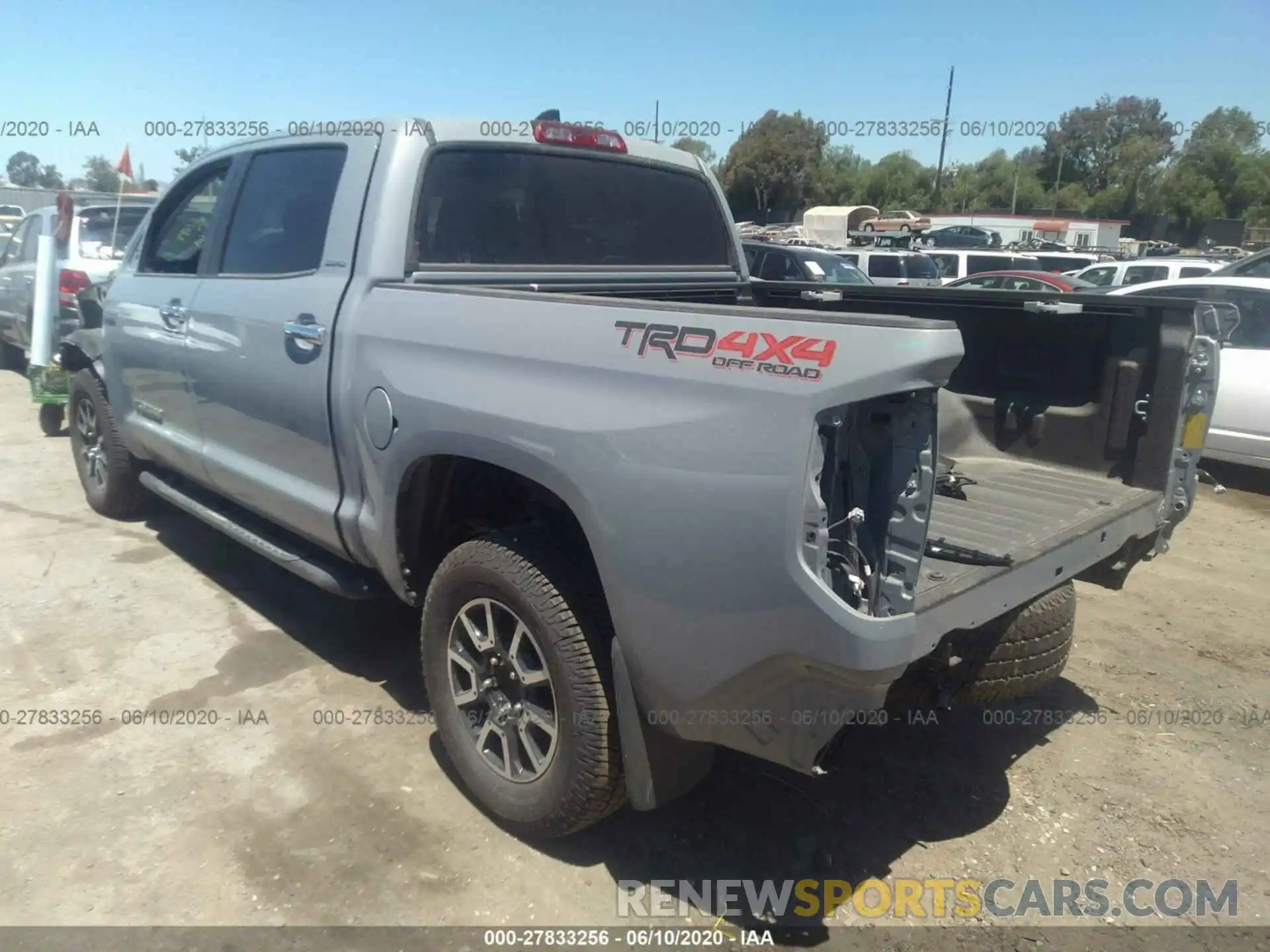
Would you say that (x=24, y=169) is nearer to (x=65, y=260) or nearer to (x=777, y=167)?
(x=777, y=167)

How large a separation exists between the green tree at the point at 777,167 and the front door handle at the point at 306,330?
2268 inches

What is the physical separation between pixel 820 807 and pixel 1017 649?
877 millimetres

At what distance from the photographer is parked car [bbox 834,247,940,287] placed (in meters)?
16.8

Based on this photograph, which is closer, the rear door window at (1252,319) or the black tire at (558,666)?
the black tire at (558,666)

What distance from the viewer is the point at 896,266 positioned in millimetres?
16938

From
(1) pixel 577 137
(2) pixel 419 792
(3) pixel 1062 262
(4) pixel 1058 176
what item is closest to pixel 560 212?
(1) pixel 577 137

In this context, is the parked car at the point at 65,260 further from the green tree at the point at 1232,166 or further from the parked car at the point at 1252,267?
the green tree at the point at 1232,166

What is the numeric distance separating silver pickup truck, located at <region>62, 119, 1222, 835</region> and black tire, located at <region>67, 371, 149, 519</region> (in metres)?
0.80

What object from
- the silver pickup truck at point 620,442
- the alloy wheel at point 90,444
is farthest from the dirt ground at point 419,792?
the alloy wheel at point 90,444

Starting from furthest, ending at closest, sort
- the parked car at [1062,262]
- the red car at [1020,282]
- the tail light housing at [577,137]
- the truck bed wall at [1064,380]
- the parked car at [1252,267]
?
the parked car at [1062,262]
the red car at [1020,282]
the parked car at [1252,267]
the tail light housing at [577,137]
the truck bed wall at [1064,380]

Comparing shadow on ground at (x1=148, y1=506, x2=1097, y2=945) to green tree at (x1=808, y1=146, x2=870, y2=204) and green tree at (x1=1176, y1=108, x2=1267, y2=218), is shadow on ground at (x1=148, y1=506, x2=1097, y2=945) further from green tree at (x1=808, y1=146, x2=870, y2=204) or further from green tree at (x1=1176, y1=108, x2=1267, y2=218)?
green tree at (x1=1176, y1=108, x2=1267, y2=218)

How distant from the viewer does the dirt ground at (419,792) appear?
2.81 meters

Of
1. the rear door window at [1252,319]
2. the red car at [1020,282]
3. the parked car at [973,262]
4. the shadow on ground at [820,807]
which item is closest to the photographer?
the shadow on ground at [820,807]

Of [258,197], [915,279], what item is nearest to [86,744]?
[258,197]
